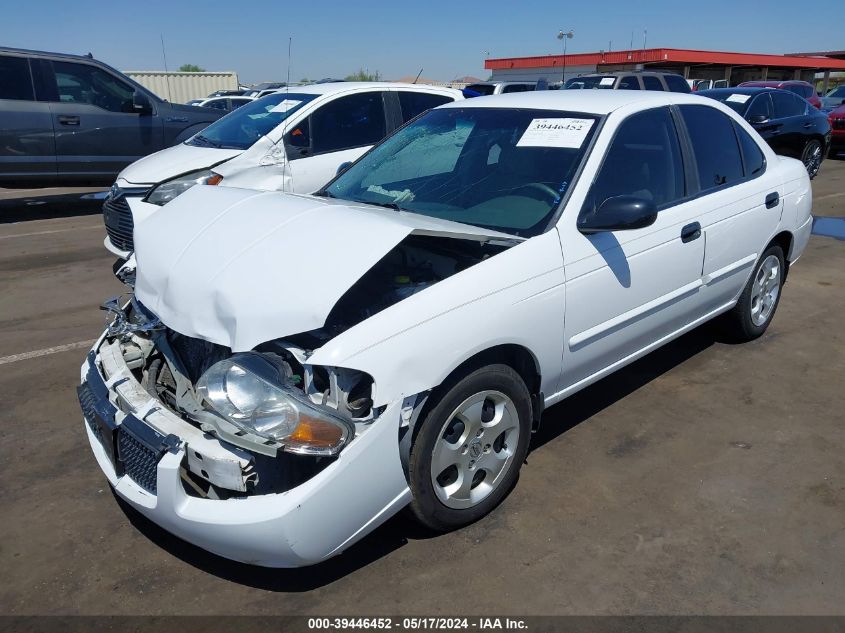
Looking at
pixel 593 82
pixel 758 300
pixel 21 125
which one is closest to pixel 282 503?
pixel 758 300

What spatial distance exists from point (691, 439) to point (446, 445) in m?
1.71

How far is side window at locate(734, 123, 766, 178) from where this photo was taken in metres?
4.63

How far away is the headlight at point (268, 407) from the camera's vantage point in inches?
95.3

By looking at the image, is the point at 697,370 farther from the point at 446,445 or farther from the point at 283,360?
the point at 283,360

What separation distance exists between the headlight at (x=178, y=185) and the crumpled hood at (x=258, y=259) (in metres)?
3.35

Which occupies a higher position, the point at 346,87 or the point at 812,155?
the point at 346,87

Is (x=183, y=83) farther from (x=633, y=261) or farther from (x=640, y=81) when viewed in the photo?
(x=633, y=261)

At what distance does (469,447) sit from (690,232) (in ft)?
6.25

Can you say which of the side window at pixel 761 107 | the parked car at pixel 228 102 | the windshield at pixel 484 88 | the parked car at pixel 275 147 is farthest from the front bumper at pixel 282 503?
the parked car at pixel 228 102

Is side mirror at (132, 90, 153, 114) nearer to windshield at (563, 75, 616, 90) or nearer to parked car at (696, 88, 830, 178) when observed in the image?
parked car at (696, 88, 830, 178)

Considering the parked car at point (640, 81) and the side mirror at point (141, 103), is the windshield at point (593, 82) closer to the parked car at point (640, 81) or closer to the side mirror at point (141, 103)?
the parked car at point (640, 81)

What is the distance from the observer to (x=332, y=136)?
731 centimetres

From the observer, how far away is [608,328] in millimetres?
3486

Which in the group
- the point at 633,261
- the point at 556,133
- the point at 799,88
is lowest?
the point at 633,261
